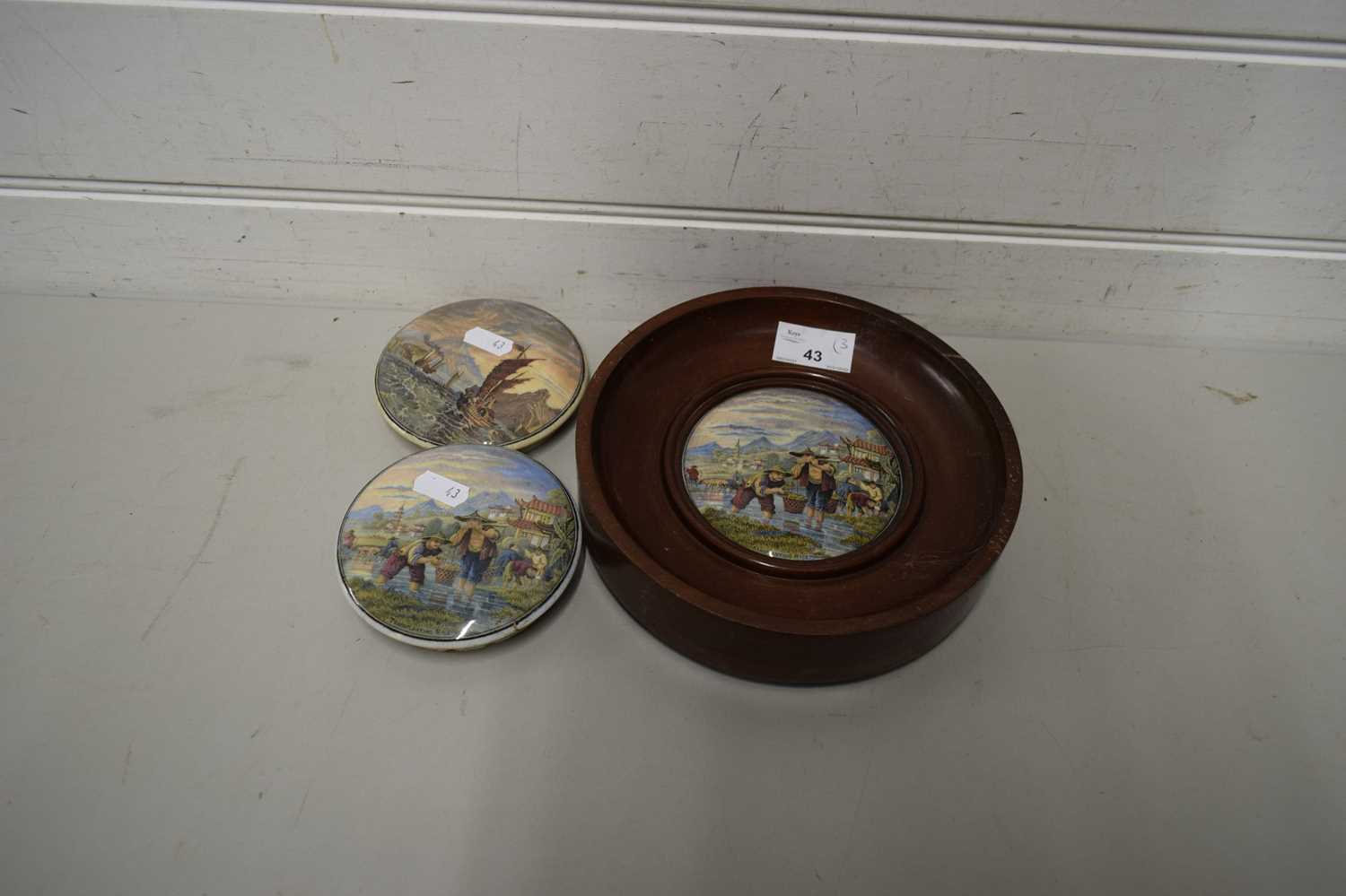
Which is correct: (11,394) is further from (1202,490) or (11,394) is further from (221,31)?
(1202,490)

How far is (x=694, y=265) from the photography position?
1641mm

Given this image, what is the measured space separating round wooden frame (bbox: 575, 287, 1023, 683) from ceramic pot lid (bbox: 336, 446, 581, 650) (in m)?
0.10

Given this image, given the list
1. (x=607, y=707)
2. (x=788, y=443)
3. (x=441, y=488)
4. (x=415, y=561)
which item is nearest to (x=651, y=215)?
(x=788, y=443)

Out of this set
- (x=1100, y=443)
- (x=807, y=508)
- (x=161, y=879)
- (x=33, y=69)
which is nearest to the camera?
(x=161, y=879)

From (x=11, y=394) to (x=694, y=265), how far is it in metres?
1.34

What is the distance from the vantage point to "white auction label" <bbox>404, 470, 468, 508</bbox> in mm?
1342

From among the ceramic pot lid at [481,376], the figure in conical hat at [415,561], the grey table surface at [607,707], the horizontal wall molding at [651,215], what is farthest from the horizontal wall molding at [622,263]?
the figure in conical hat at [415,561]

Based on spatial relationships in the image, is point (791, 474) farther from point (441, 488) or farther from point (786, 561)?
point (441, 488)

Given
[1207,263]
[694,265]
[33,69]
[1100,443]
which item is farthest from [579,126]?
[1207,263]

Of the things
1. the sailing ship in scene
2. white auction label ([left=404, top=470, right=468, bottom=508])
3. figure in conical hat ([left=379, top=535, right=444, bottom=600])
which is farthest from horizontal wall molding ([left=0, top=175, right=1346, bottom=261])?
figure in conical hat ([left=379, top=535, right=444, bottom=600])

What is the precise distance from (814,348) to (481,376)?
62 centimetres

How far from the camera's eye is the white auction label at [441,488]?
1.34 meters

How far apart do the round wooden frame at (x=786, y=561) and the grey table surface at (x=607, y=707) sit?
0.13 meters

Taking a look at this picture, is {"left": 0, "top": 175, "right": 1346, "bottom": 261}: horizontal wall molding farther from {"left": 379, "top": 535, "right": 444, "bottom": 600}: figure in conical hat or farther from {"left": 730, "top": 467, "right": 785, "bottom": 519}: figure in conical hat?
{"left": 379, "top": 535, "right": 444, "bottom": 600}: figure in conical hat
